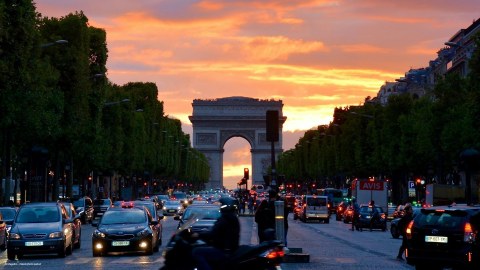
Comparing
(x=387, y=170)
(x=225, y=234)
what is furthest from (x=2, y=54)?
(x=387, y=170)

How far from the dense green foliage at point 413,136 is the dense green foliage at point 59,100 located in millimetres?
21098

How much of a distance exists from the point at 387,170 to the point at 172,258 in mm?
103201

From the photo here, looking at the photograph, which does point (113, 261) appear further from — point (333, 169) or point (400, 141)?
point (333, 169)

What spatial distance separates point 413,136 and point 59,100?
42.0 meters

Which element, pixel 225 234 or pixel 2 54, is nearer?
pixel 225 234

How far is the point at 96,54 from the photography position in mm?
88438

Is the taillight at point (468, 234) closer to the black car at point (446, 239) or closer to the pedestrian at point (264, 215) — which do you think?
the black car at point (446, 239)

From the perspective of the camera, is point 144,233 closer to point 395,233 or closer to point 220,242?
point 220,242

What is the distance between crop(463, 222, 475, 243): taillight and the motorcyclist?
30.7ft

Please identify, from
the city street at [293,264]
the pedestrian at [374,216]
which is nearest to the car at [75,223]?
the city street at [293,264]

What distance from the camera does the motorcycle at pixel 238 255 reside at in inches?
724

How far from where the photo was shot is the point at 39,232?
3734cm

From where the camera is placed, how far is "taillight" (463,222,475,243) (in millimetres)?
28297

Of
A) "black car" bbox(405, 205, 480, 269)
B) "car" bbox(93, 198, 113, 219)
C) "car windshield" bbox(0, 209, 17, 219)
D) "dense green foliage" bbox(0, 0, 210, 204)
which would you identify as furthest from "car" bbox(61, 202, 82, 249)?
"car" bbox(93, 198, 113, 219)
